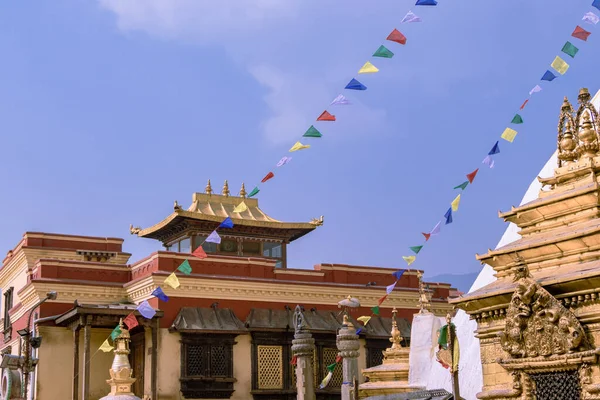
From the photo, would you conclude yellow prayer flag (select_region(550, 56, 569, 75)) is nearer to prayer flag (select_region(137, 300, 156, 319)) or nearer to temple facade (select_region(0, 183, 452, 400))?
prayer flag (select_region(137, 300, 156, 319))

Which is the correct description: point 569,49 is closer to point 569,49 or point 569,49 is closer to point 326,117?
point 569,49

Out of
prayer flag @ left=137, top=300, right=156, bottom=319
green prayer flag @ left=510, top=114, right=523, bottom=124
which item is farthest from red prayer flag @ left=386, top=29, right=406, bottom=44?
prayer flag @ left=137, top=300, right=156, bottom=319

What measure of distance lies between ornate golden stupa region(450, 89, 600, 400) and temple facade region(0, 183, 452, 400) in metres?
18.6

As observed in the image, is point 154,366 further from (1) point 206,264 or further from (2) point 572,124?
(2) point 572,124

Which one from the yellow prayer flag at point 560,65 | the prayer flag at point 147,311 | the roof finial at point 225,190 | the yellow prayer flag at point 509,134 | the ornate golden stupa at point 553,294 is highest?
the roof finial at point 225,190

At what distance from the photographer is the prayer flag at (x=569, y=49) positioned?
645 inches

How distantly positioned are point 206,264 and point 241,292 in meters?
1.72

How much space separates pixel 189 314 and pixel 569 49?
17530mm

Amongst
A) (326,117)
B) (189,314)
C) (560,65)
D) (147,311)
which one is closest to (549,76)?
(560,65)

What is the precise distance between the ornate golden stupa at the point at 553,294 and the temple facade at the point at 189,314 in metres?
18.6

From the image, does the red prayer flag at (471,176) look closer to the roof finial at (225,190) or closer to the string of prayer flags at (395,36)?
the string of prayer flags at (395,36)

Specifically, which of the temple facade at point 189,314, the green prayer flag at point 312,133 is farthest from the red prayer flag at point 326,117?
the temple facade at point 189,314

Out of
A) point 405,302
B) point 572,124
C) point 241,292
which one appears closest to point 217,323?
point 241,292

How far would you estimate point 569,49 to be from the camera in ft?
53.8
